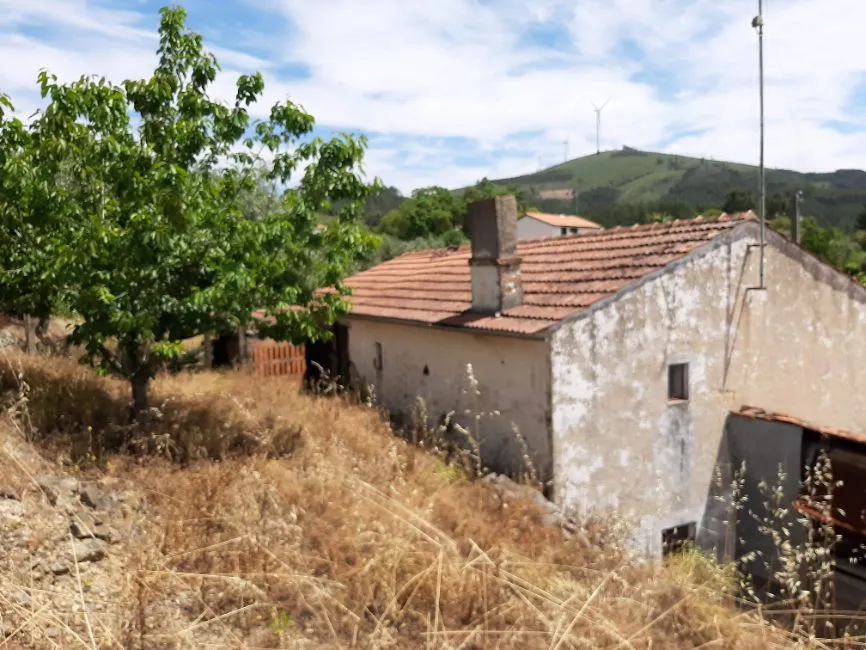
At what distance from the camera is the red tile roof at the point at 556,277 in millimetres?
9609

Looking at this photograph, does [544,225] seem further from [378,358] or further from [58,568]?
[58,568]

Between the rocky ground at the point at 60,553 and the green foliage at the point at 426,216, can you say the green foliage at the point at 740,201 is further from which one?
the rocky ground at the point at 60,553

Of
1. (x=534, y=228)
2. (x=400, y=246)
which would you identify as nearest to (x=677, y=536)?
(x=400, y=246)

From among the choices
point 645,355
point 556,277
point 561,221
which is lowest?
point 645,355

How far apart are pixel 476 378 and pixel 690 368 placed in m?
3.24

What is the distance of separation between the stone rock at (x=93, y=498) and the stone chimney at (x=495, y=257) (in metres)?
6.32

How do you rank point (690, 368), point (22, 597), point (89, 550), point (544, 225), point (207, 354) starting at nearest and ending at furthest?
point (22, 597) < point (89, 550) < point (690, 368) < point (207, 354) < point (544, 225)

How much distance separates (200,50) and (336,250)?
305 centimetres

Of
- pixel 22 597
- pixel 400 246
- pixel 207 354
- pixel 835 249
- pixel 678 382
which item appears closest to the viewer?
pixel 22 597

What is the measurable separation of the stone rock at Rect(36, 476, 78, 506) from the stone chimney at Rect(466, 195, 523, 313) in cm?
641

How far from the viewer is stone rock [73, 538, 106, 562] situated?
4512 millimetres

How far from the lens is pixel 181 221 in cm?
727

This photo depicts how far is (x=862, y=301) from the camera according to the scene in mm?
11500

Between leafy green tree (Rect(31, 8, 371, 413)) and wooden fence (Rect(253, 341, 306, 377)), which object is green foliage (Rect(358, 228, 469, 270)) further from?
leafy green tree (Rect(31, 8, 371, 413))
